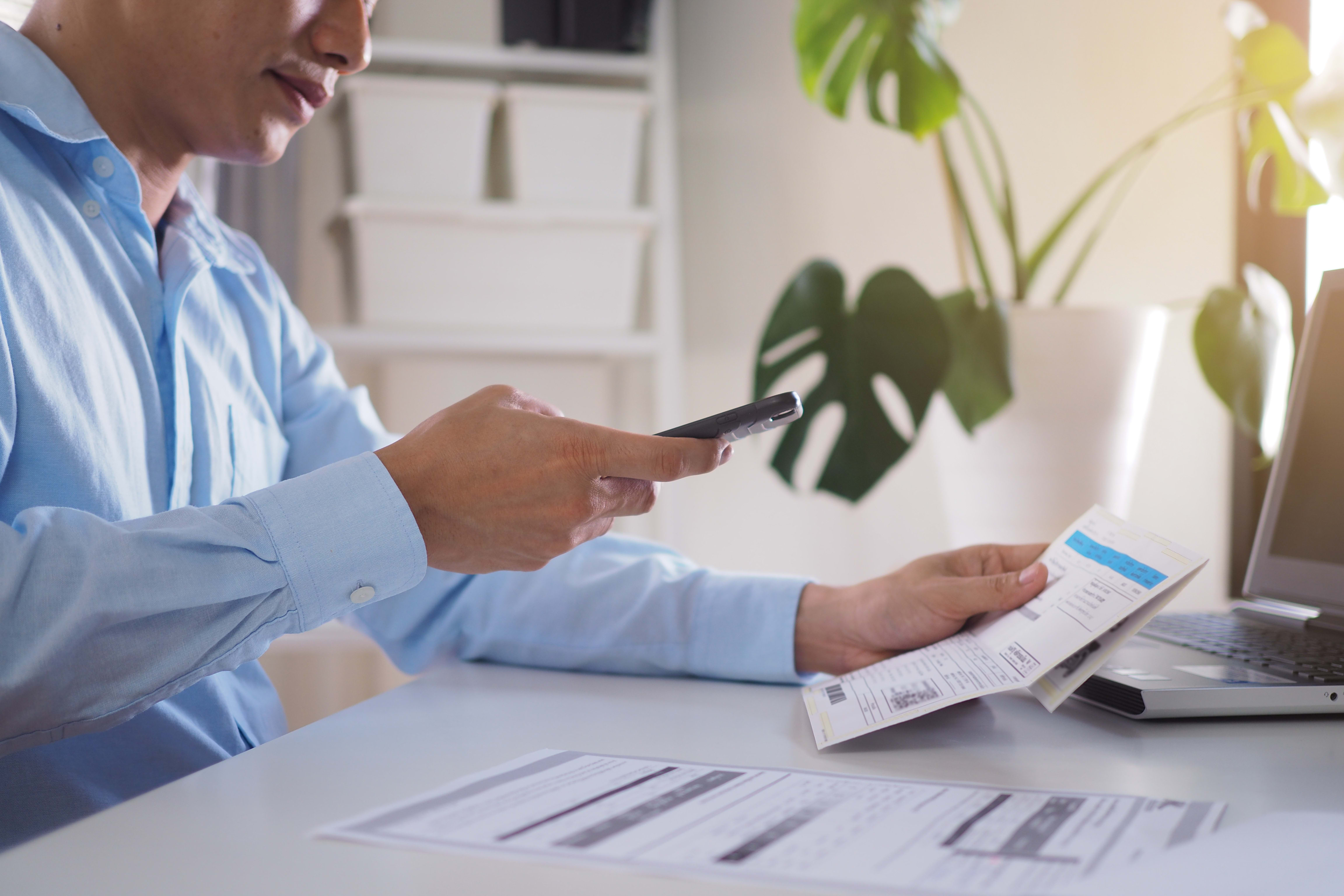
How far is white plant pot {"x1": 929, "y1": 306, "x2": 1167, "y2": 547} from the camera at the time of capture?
116cm

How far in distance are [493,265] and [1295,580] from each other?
4.11ft

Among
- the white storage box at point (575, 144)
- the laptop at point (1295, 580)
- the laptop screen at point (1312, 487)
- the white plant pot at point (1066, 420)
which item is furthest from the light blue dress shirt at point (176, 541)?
the white storage box at point (575, 144)

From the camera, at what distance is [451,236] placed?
5.38 feet

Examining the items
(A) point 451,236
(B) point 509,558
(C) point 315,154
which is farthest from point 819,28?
(C) point 315,154

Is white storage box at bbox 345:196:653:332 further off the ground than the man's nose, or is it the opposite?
the man's nose

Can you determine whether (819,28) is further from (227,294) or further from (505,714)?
(505,714)

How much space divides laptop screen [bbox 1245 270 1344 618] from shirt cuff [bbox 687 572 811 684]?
1.28ft

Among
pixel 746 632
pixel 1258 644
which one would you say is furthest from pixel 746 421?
pixel 1258 644

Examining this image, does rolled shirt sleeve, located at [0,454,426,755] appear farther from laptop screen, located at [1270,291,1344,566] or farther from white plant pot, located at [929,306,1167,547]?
white plant pot, located at [929,306,1167,547]

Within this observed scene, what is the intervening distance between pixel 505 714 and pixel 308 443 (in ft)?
1.44

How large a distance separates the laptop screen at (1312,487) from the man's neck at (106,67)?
93 centimetres

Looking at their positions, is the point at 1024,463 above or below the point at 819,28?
below

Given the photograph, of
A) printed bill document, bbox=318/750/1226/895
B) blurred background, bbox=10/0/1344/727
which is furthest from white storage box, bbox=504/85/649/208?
printed bill document, bbox=318/750/1226/895

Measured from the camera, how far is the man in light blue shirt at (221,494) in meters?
0.50
